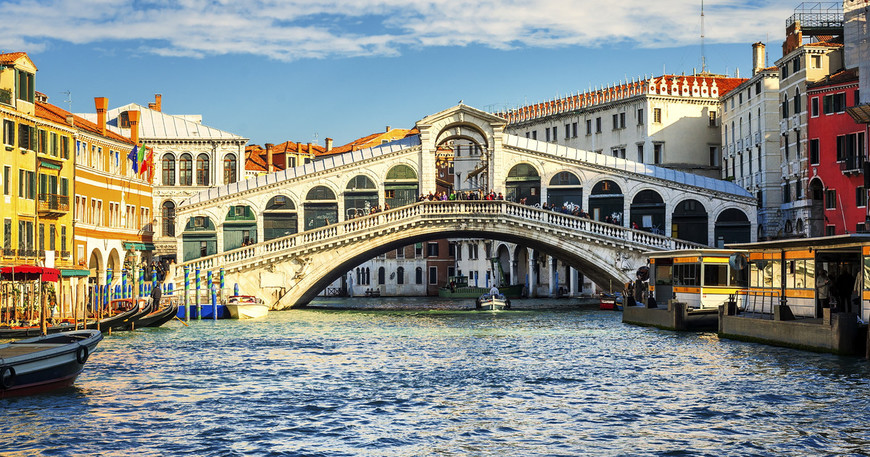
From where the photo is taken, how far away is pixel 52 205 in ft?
134

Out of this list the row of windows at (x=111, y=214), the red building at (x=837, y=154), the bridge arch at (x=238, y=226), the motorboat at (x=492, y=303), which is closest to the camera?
the red building at (x=837, y=154)

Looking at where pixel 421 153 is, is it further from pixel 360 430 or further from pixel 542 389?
pixel 360 430

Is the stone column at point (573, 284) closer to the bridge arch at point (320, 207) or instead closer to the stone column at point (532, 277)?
the stone column at point (532, 277)

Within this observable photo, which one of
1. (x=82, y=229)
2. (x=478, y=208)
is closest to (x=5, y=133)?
(x=82, y=229)

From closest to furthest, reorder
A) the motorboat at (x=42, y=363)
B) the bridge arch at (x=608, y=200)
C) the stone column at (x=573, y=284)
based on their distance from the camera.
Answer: the motorboat at (x=42, y=363) < the bridge arch at (x=608, y=200) < the stone column at (x=573, y=284)

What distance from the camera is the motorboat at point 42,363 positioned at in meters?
19.9

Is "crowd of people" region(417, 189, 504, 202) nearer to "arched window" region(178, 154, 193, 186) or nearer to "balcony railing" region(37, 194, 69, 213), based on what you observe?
"arched window" region(178, 154, 193, 186)

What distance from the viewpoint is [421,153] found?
165ft

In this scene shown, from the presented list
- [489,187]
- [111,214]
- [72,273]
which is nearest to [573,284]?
[489,187]

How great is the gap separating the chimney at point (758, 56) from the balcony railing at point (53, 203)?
111 ft

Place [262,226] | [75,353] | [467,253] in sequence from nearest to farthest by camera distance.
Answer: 1. [75,353]
2. [262,226]
3. [467,253]

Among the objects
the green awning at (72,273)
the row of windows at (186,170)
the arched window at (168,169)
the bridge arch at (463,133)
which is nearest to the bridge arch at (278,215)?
the bridge arch at (463,133)

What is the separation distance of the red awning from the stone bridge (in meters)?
14.0

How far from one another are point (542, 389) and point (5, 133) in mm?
23409
